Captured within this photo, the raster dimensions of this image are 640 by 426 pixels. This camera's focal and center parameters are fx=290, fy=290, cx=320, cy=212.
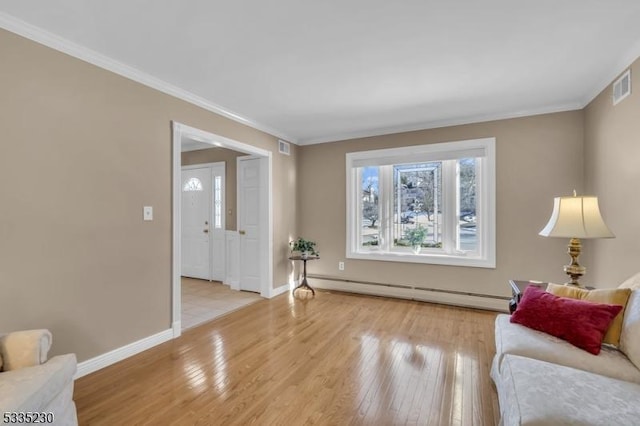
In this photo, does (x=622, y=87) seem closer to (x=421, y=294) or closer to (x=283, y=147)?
(x=421, y=294)

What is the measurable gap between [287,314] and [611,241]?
3.41 metres

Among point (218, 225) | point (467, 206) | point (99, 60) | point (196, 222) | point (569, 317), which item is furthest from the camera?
point (196, 222)

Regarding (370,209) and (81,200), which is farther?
(370,209)

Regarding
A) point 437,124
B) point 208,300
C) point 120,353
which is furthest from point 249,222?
point 437,124

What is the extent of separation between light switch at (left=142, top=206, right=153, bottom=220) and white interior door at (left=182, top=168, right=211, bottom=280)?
8.72ft

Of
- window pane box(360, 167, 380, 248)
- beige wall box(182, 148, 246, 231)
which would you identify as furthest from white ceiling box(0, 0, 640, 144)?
beige wall box(182, 148, 246, 231)

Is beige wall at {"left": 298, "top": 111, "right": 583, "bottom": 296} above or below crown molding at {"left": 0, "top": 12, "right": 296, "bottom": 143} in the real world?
below

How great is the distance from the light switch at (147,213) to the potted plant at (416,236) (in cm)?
329

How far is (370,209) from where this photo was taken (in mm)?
4555

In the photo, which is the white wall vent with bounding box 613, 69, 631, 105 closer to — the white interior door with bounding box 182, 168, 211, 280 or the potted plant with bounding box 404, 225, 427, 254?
the potted plant with bounding box 404, 225, 427, 254

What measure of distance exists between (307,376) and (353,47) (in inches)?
100

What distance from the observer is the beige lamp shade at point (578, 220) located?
203 centimetres

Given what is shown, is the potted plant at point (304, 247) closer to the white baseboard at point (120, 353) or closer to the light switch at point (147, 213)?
the white baseboard at point (120, 353)

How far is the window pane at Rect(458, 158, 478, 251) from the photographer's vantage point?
3852 mm
